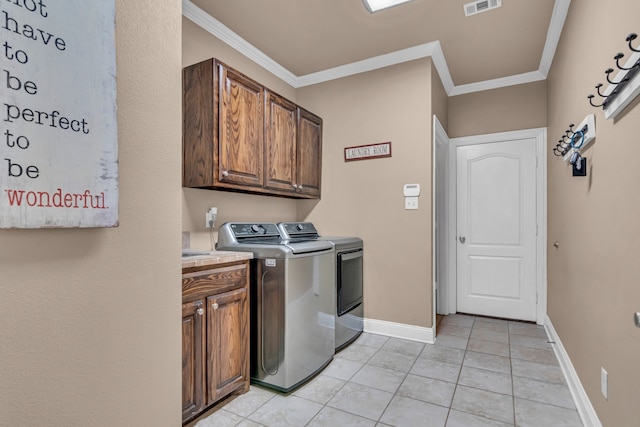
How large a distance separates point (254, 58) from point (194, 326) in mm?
2475

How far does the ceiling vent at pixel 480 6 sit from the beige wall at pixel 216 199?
1851 millimetres

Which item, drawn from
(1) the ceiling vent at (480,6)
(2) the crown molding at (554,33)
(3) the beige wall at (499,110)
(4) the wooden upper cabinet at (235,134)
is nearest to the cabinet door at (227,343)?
(4) the wooden upper cabinet at (235,134)

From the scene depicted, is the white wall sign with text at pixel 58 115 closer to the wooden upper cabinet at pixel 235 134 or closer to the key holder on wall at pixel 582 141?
the wooden upper cabinet at pixel 235 134

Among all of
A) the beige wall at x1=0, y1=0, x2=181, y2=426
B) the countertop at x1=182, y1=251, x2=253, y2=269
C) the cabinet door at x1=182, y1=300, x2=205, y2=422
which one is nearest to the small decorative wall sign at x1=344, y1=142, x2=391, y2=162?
the countertop at x1=182, y1=251, x2=253, y2=269

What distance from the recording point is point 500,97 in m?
3.78

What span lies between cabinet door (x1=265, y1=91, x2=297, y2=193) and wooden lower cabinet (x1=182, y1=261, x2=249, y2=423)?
3.33 feet

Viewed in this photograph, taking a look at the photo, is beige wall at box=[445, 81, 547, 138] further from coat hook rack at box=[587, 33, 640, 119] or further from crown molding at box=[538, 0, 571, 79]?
coat hook rack at box=[587, 33, 640, 119]

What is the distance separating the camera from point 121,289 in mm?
982

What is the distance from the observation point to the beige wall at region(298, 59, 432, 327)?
3.08 meters

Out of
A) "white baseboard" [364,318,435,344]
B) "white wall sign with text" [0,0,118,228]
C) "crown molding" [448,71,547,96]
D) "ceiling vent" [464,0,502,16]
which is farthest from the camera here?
"crown molding" [448,71,547,96]

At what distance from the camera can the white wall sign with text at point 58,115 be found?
2.43 ft

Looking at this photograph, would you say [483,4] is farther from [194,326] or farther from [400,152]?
[194,326]

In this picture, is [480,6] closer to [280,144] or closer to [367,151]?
[367,151]

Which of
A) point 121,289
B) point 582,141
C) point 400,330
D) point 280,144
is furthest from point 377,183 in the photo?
point 121,289
